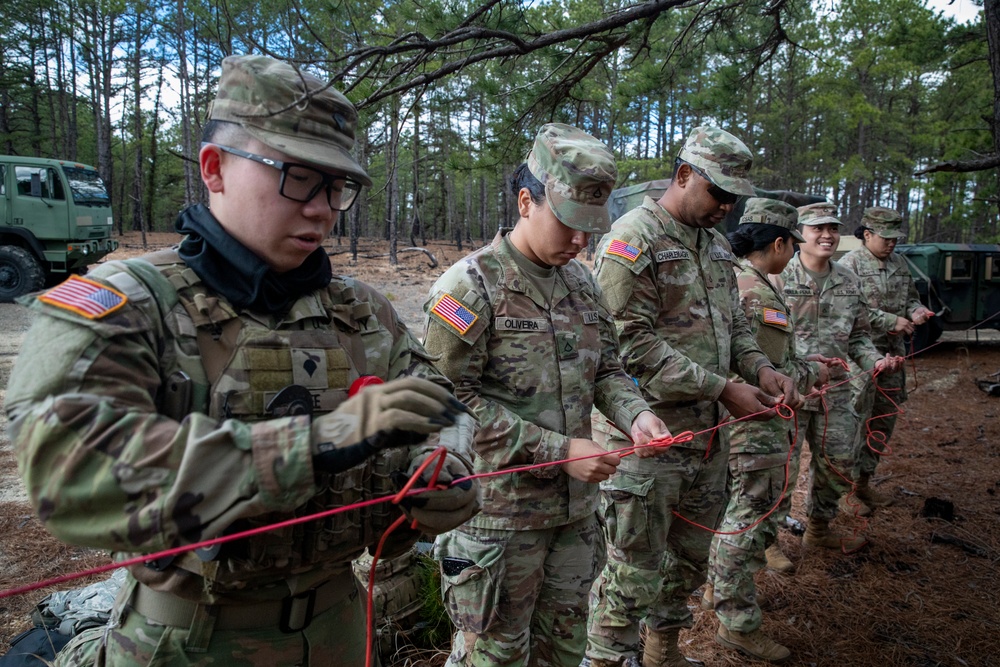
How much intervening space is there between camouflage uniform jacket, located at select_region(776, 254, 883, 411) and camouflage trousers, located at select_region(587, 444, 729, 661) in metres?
2.00

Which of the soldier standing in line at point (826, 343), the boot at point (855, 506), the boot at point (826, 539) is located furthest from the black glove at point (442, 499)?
the boot at point (855, 506)

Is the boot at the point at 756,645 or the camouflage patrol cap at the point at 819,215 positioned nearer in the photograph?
the boot at the point at 756,645

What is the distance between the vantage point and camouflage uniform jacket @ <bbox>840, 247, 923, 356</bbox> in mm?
6402

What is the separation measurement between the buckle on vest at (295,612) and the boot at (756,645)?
2.89 meters

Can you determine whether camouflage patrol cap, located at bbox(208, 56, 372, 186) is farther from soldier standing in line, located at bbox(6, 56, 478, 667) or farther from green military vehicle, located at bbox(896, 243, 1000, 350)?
green military vehicle, located at bbox(896, 243, 1000, 350)

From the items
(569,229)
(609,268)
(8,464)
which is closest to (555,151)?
(569,229)

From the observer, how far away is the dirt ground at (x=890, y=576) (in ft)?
12.0

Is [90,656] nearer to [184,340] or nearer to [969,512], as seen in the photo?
[184,340]

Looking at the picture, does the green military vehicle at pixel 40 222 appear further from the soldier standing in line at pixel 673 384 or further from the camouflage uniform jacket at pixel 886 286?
the camouflage uniform jacket at pixel 886 286

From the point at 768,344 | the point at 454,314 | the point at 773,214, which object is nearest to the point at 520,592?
the point at 454,314

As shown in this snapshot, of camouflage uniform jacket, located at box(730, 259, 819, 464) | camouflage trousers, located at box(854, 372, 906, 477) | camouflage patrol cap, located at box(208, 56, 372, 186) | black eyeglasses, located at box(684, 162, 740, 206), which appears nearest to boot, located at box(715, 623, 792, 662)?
camouflage uniform jacket, located at box(730, 259, 819, 464)

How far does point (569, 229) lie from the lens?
93.9 inches

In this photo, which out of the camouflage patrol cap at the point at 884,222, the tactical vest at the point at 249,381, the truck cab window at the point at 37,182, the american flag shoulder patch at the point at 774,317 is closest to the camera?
the tactical vest at the point at 249,381

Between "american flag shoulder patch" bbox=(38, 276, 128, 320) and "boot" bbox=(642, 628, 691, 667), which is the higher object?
"american flag shoulder patch" bbox=(38, 276, 128, 320)
